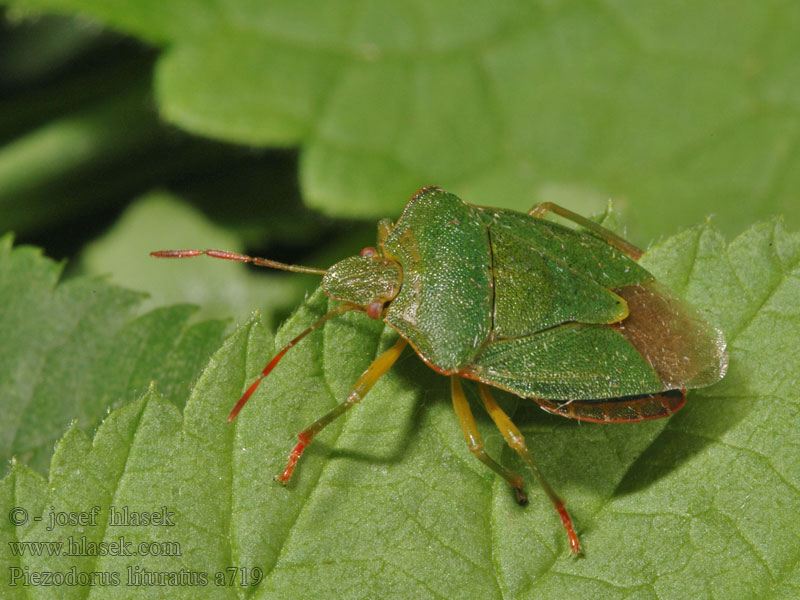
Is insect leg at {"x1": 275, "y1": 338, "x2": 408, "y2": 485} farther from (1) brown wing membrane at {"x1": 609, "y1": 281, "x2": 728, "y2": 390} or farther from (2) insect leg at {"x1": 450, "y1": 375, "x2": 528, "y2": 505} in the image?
(1) brown wing membrane at {"x1": 609, "y1": 281, "x2": 728, "y2": 390}

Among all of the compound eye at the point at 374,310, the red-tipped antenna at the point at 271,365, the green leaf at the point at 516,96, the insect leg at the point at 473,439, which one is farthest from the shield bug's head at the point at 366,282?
the green leaf at the point at 516,96

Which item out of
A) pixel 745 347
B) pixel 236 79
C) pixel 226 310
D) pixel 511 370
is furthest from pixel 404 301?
pixel 226 310

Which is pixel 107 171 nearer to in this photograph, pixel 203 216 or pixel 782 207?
pixel 203 216

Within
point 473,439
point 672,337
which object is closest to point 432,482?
point 473,439

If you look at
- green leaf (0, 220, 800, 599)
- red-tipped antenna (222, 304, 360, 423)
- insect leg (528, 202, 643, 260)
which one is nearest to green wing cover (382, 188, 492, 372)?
green leaf (0, 220, 800, 599)

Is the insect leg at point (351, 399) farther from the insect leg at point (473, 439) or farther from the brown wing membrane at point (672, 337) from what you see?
the brown wing membrane at point (672, 337)
